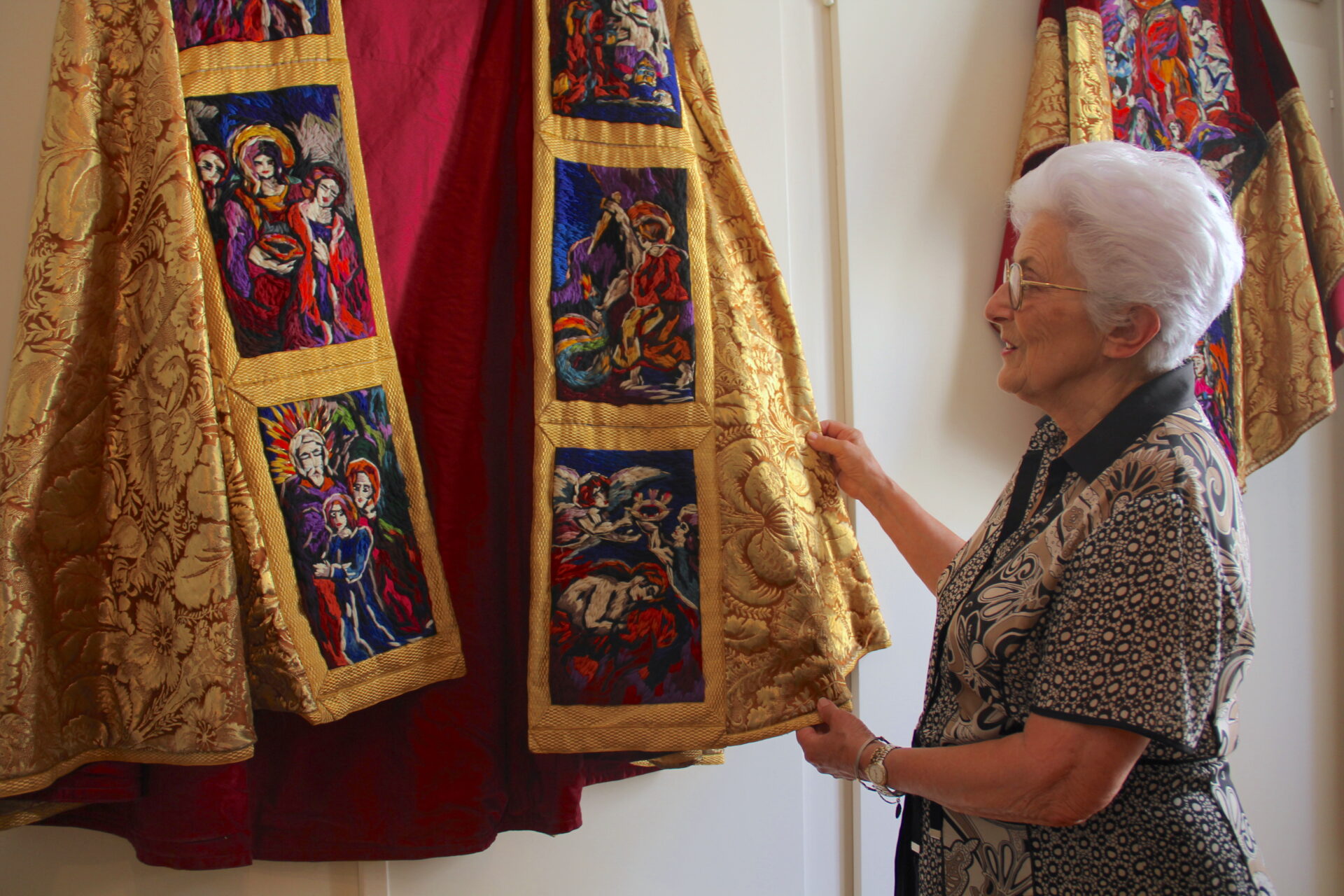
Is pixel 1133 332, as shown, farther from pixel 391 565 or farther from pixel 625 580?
pixel 391 565

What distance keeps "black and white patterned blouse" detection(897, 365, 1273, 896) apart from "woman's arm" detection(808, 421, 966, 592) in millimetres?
206

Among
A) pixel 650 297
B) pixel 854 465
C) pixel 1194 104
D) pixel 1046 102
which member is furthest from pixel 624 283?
pixel 1194 104

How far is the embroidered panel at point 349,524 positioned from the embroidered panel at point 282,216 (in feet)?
0.26

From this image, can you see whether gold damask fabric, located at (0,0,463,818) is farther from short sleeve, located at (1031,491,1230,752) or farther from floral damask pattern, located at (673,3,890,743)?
short sleeve, located at (1031,491,1230,752)

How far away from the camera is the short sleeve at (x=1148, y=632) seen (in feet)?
2.83

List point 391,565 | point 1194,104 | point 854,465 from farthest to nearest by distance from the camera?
1. point 1194,104
2. point 854,465
3. point 391,565

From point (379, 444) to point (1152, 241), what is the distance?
0.85 meters

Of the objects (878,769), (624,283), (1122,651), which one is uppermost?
(624,283)

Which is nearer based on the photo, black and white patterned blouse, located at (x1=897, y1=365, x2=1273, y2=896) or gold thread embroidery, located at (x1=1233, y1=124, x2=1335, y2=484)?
black and white patterned blouse, located at (x1=897, y1=365, x2=1273, y2=896)

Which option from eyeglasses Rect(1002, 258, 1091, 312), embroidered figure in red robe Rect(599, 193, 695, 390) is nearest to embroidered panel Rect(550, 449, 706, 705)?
embroidered figure in red robe Rect(599, 193, 695, 390)

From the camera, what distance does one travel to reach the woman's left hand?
1.05 metres

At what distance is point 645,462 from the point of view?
1.03 metres

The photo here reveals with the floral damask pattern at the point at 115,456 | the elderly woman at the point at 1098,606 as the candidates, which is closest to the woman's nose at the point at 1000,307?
the elderly woman at the point at 1098,606

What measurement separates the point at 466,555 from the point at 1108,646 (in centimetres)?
67
